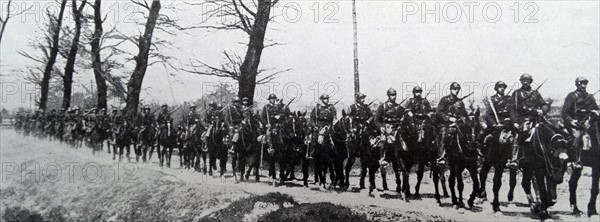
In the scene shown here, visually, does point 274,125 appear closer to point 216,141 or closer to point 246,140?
point 246,140

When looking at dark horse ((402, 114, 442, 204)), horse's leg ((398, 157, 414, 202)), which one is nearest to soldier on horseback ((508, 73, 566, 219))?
dark horse ((402, 114, 442, 204))

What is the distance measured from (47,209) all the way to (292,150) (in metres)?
8.65

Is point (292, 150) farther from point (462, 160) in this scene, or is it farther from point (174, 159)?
point (174, 159)

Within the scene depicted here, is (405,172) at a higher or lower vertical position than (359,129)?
lower

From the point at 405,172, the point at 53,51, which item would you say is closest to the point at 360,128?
the point at 405,172

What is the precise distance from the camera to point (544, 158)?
7727 mm

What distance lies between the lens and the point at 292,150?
38.9ft

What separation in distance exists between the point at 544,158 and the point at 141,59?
17749 mm

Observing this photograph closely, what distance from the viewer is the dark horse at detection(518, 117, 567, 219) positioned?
771cm

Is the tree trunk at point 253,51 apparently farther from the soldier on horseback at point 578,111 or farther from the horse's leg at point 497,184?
the soldier on horseback at point 578,111

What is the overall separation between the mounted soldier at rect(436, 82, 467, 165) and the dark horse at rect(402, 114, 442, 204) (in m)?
0.37

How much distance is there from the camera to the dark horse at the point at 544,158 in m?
7.71

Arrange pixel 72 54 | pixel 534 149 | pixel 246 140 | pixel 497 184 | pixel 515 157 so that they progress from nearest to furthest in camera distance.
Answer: pixel 534 149, pixel 515 157, pixel 497 184, pixel 246 140, pixel 72 54

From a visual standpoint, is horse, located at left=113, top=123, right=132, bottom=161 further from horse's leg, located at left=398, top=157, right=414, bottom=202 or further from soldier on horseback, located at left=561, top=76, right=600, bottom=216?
soldier on horseback, located at left=561, top=76, right=600, bottom=216
